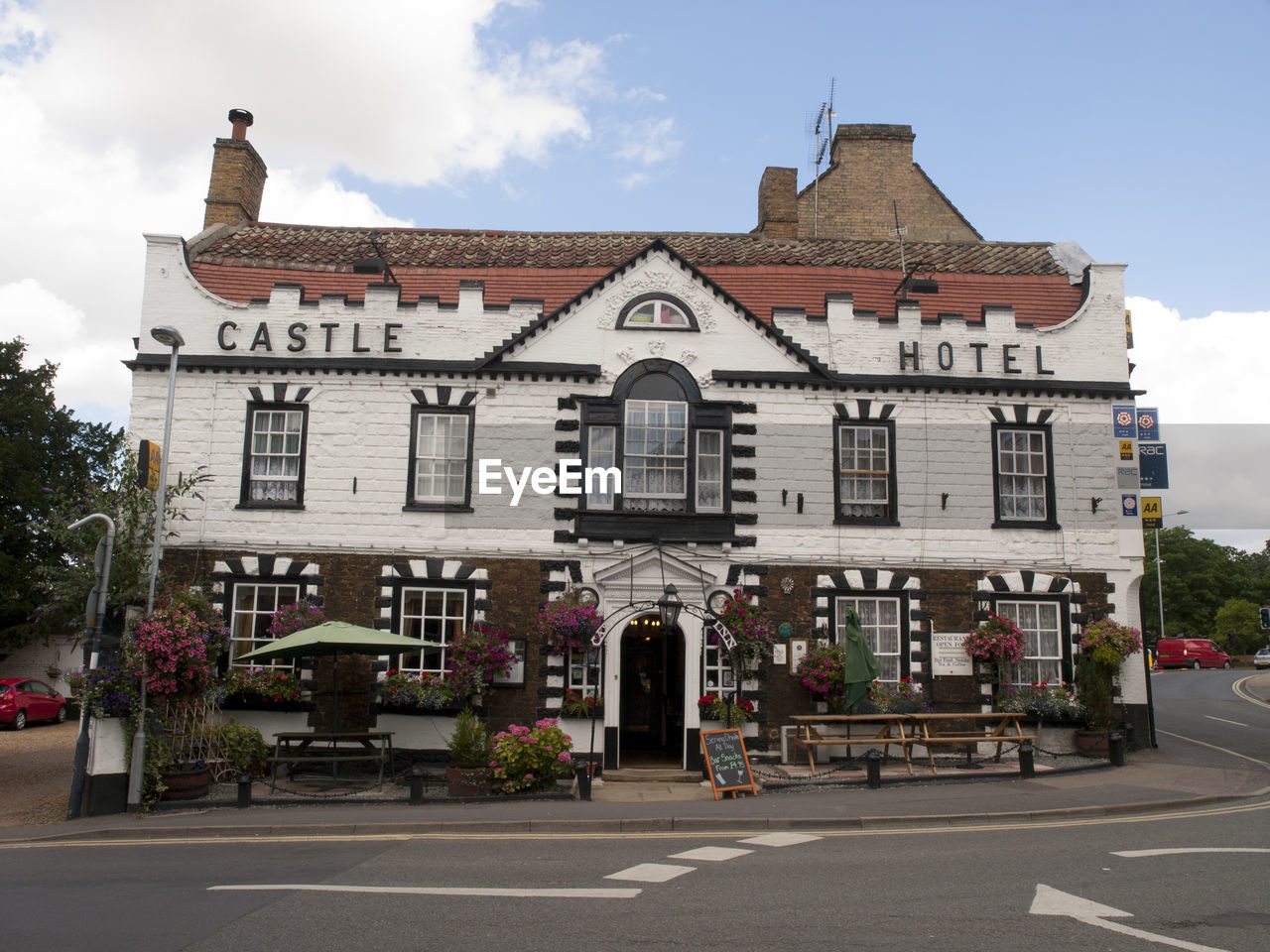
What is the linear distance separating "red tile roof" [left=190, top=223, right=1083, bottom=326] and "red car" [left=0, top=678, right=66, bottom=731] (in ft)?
47.6

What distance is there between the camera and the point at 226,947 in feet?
24.0

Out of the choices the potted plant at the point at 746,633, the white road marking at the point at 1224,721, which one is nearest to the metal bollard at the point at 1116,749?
the potted plant at the point at 746,633

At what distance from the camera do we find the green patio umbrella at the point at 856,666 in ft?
54.2

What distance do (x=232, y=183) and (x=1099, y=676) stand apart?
23.2 m

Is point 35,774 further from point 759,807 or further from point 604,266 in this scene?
point 604,266

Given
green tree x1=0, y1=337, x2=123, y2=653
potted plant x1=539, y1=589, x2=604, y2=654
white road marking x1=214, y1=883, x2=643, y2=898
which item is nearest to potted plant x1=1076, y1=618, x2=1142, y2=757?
potted plant x1=539, y1=589, x2=604, y2=654

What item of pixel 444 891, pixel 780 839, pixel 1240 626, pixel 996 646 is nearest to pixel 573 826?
pixel 780 839

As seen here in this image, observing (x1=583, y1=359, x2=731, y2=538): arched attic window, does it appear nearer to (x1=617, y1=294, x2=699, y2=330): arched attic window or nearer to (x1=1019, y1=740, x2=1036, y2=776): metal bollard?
(x1=617, y1=294, x2=699, y2=330): arched attic window

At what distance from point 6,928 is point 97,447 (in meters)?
36.0

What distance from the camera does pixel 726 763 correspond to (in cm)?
1509

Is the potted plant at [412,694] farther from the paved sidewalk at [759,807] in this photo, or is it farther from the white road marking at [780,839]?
the white road marking at [780,839]

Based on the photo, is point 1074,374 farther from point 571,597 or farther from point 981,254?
point 571,597

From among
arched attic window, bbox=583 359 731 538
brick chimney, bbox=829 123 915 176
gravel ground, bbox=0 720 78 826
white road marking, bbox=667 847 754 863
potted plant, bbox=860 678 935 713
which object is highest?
brick chimney, bbox=829 123 915 176

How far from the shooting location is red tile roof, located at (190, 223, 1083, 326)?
837 inches
